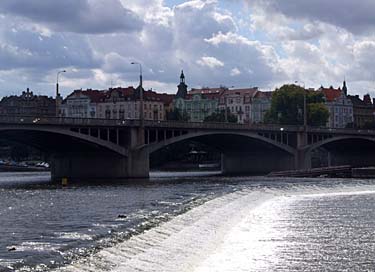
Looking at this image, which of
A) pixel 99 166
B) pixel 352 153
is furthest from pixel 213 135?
pixel 352 153

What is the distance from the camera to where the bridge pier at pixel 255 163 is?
132125 millimetres

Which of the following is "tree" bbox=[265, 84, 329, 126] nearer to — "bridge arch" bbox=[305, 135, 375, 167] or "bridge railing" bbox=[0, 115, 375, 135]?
"bridge arch" bbox=[305, 135, 375, 167]

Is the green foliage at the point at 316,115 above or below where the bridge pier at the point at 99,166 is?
above

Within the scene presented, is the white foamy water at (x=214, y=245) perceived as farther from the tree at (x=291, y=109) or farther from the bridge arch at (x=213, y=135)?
the tree at (x=291, y=109)

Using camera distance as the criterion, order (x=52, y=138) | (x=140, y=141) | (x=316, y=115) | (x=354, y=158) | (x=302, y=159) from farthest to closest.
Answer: (x=316, y=115)
(x=354, y=158)
(x=302, y=159)
(x=140, y=141)
(x=52, y=138)

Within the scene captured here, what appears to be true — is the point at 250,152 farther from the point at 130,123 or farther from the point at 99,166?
the point at 130,123

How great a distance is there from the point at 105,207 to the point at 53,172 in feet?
206

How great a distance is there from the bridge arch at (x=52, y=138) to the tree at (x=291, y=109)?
89.1 metres

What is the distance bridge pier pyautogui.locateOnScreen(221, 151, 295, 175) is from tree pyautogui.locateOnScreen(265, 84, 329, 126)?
4929cm

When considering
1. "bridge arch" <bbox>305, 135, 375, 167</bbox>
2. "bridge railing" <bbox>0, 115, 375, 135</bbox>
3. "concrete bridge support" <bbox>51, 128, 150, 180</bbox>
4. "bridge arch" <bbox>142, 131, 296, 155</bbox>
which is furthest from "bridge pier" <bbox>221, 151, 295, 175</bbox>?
"concrete bridge support" <bbox>51, 128, 150, 180</bbox>

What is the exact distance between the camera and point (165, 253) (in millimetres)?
30484

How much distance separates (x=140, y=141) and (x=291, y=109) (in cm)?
9311

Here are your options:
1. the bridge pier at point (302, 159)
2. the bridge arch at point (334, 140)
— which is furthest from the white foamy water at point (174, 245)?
the bridge arch at point (334, 140)

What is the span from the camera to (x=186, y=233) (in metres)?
37.0
